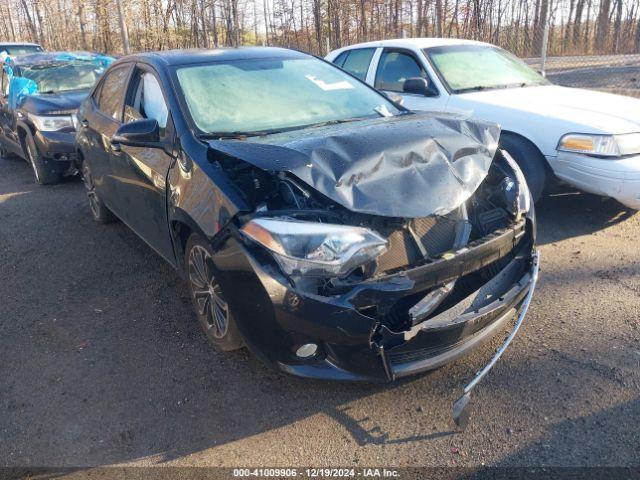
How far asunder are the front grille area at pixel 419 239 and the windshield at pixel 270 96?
125cm

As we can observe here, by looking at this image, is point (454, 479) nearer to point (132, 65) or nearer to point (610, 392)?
point (610, 392)

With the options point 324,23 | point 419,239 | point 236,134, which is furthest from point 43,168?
point 324,23

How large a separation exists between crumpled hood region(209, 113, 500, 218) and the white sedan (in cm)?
200

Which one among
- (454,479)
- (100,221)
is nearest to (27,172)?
(100,221)

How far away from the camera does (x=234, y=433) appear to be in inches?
105

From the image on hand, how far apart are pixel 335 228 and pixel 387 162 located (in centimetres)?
53

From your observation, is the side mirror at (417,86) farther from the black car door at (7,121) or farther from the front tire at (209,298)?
the black car door at (7,121)

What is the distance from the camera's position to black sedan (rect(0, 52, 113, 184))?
733cm

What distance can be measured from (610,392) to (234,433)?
191 cm

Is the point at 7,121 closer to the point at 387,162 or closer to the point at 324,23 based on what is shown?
the point at 387,162

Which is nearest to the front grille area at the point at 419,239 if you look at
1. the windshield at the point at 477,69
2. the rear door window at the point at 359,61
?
the windshield at the point at 477,69

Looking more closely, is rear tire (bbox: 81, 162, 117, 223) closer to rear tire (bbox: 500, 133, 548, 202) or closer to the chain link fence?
rear tire (bbox: 500, 133, 548, 202)

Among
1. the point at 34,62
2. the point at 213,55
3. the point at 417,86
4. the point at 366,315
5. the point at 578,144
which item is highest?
the point at 213,55

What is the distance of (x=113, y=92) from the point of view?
4750mm
